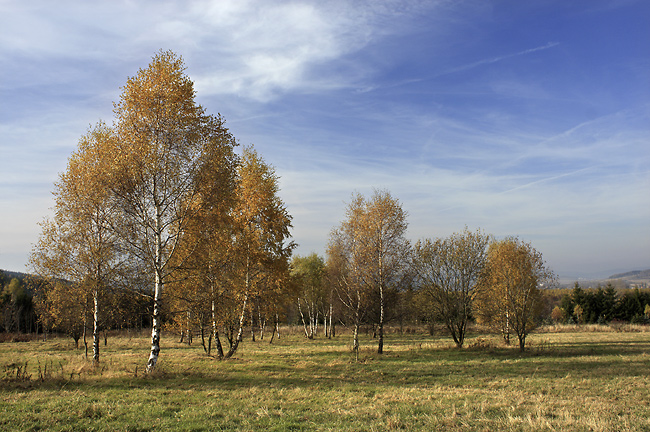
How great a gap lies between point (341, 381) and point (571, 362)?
13849mm

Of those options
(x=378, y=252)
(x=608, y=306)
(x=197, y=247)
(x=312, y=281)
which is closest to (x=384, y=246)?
(x=378, y=252)

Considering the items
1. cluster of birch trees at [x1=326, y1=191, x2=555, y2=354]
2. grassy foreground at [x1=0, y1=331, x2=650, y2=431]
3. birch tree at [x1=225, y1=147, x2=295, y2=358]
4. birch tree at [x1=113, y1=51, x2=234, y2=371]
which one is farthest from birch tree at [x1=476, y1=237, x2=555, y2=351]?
birch tree at [x1=113, y1=51, x2=234, y2=371]

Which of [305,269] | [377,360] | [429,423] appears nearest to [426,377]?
[377,360]

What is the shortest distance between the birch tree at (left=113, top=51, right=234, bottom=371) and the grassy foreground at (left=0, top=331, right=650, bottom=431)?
3387 millimetres

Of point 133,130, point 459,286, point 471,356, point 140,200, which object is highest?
point 133,130

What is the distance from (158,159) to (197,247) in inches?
162

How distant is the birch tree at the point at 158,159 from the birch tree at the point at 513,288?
2209 cm

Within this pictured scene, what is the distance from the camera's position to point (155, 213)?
1689 centimetres

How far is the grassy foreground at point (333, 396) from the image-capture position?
873cm

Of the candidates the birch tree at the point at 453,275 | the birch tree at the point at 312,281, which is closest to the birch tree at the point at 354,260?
the birch tree at the point at 453,275

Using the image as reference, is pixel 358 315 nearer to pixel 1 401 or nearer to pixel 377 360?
pixel 377 360

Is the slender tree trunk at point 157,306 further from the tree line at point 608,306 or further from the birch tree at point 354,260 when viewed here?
the tree line at point 608,306

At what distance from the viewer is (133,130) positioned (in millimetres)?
16453

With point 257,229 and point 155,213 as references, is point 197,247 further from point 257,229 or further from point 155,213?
point 257,229
